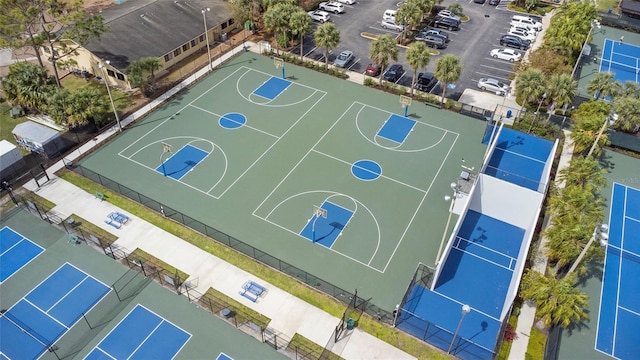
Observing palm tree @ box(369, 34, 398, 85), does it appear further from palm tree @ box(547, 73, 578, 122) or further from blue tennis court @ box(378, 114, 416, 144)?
palm tree @ box(547, 73, 578, 122)

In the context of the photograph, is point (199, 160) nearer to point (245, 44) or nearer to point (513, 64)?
point (245, 44)

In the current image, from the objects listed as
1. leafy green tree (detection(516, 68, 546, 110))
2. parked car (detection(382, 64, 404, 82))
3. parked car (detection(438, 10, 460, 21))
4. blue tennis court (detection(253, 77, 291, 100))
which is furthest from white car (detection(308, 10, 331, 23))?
leafy green tree (detection(516, 68, 546, 110))

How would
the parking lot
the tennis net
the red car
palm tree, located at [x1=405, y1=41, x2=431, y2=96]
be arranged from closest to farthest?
the tennis net → palm tree, located at [x1=405, y1=41, x2=431, y2=96] → the red car → the parking lot

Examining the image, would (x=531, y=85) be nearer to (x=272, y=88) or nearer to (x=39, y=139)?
(x=272, y=88)

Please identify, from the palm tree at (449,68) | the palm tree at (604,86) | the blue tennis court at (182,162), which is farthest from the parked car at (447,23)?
the blue tennis court at (182,162)

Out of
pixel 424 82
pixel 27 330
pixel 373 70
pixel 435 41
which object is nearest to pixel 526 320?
pixel 424 82
